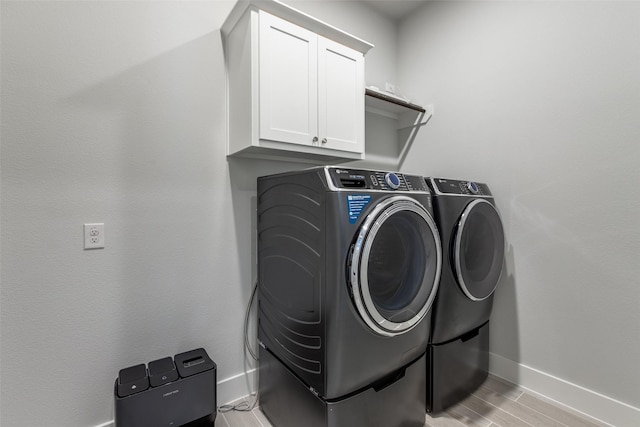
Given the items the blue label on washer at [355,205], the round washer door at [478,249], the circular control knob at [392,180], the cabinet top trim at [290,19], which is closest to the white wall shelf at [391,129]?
the cabinet top trim at [290,19]

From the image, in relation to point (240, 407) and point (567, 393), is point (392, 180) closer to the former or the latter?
point (240, 407)

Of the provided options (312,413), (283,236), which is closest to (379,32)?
(283,236)

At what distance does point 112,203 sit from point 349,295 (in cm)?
123

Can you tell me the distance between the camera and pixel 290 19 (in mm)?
1580

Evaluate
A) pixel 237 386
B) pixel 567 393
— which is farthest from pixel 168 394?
pixel 567 393

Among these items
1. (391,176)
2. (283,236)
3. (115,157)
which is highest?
(115,157)

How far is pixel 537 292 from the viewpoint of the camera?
1.86 metres

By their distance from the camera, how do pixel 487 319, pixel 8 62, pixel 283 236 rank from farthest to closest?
pixel 487 319
pixel 283 236
pixel 8 62

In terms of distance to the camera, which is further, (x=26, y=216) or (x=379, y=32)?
(x=379, y=32)

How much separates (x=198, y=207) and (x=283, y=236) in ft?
1.83

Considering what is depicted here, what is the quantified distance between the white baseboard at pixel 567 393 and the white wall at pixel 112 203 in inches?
69.2

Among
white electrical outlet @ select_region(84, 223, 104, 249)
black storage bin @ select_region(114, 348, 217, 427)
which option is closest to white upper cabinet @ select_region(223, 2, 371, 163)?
white electrical outlet @ select_region(84, 223, 104, 249)

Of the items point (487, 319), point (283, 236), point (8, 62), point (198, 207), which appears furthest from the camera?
point (487, 319)

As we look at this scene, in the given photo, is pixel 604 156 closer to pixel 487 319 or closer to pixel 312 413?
pixel 487 319
